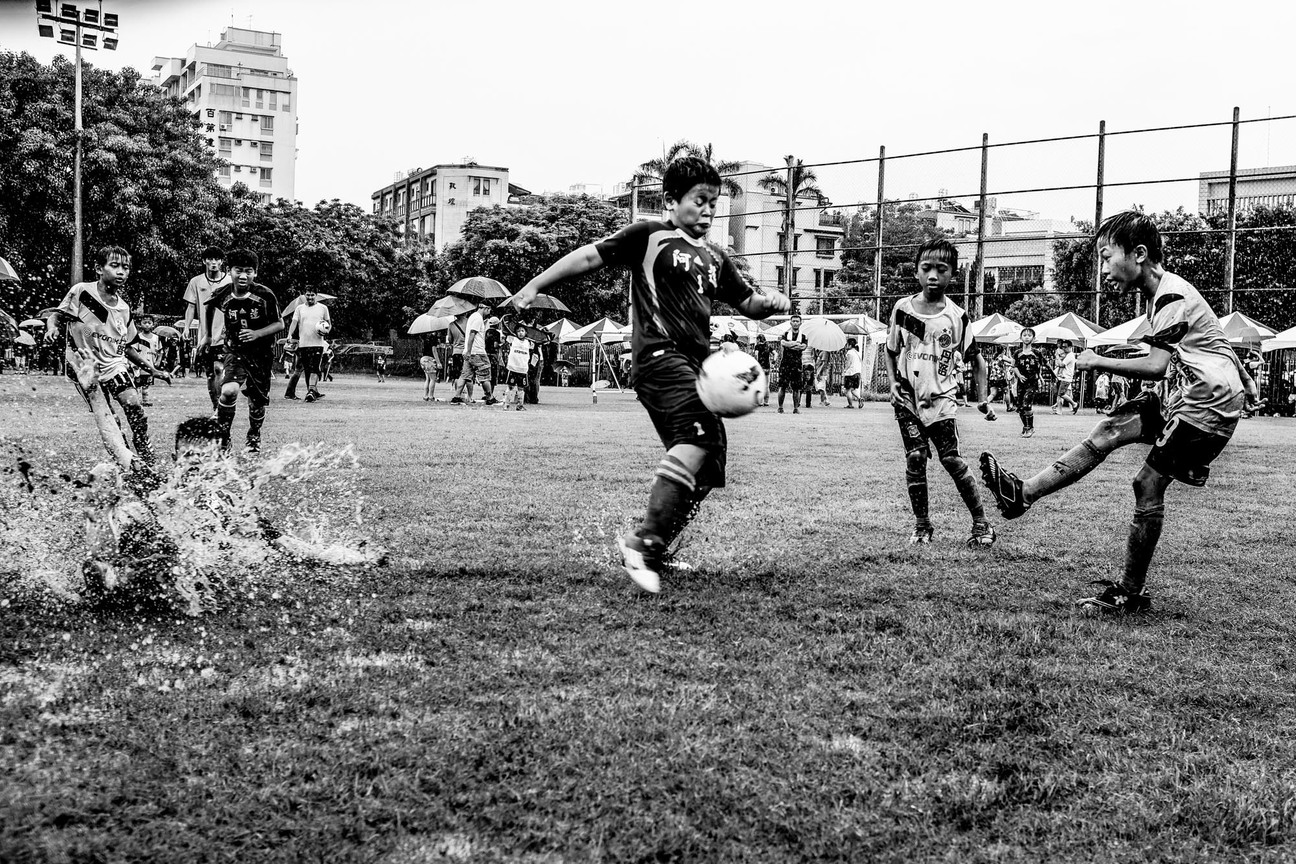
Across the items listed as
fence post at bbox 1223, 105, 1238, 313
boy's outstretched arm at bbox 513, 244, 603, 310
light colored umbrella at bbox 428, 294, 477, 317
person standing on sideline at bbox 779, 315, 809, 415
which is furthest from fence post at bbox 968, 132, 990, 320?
boy's outstretched arm at bbox 513, 244, 603, 310

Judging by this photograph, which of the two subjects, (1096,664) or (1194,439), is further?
(1194,439)

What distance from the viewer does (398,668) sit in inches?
144

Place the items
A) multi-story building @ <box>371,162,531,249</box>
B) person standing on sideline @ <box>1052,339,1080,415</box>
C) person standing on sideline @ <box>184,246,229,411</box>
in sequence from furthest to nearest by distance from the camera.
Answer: multi-story building @ <box>371,162,531,249</box>, person standing on sideline @ <box>1052,339,1080,415</box>, person standing on sideline @ <box>184,246,229,411</box>

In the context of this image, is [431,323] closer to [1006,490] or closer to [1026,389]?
[1026,389]

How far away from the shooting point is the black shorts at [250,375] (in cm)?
1002

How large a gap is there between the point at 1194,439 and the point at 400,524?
4.37m

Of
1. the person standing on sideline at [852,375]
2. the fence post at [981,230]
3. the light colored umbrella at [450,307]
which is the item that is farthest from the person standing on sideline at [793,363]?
the light colored umbrella at [450,307]

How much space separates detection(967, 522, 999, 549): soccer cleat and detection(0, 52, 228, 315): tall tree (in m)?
30.0

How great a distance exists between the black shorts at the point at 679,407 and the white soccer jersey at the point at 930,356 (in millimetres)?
2161

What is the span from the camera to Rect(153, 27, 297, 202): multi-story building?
321 feet

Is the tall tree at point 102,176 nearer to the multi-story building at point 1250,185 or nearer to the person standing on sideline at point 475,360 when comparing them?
the person standing on sideline at point 475,360

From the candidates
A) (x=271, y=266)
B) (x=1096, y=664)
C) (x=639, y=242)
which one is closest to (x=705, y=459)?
(x=639, y=242)

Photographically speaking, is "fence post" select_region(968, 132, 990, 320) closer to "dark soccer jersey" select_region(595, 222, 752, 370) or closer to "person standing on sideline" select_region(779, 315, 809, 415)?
"person standing on sideline" select_region(779, 315, 809, 415)

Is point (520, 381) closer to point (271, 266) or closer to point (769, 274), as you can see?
point (769, 274)
